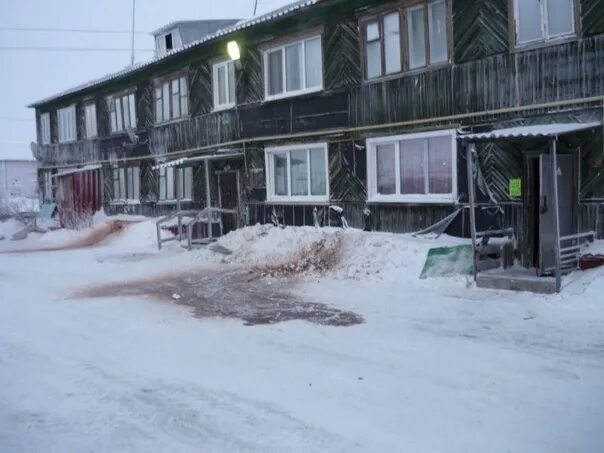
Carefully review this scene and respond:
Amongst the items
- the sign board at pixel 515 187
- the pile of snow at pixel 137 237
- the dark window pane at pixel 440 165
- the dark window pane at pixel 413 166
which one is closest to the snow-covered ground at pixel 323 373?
the sign board at pixel 515 187

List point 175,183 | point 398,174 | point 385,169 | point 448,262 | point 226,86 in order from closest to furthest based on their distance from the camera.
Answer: point 448,262, point 398,174, point 385,169, point 226,86, point 175,183

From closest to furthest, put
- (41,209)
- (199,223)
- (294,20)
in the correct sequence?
(294,20) < (199,223) < (41,209)

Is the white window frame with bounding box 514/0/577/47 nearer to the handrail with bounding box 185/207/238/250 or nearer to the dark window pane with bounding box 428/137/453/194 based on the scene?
the dark window pane with bounding box 428/137/453/194

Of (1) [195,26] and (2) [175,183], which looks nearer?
(2) [175,183]

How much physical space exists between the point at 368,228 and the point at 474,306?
218 inches

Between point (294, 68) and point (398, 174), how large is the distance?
4.68 meters

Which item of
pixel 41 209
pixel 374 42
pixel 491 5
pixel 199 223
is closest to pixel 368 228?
pixel 374 42

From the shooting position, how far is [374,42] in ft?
46.2

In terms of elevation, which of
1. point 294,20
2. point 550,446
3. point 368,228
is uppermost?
point 294,20

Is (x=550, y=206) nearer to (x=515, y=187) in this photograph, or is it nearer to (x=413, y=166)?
(x=515, y=187)

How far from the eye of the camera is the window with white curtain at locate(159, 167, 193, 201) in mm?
21453

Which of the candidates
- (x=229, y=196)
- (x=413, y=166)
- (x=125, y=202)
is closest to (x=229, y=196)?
(x=229, y=196)

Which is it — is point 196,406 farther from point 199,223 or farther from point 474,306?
point 199,223

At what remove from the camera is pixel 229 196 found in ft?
63.3
